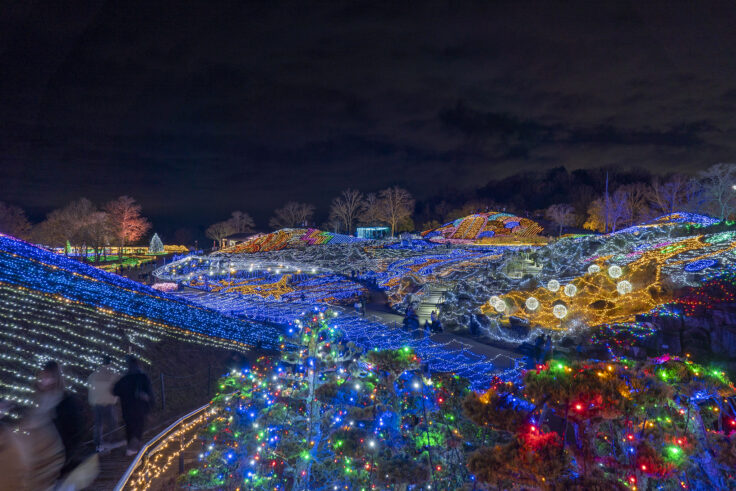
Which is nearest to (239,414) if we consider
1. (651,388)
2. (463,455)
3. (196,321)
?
(463,455)

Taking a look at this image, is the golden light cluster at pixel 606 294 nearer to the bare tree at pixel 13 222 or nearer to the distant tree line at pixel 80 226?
the distant tree line at pixel 80 226

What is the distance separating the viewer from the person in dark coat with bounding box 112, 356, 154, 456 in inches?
198

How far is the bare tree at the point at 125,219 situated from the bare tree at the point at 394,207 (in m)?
30.5

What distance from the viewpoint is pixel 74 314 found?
693 centimetres

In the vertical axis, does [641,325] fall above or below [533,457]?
below

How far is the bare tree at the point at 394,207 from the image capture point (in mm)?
51281

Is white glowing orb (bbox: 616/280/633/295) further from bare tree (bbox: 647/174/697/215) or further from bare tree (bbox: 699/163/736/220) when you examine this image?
bare tree (bbox: 647/174/697/215)

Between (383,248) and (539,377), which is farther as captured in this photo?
(383,248)

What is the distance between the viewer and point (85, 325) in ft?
22.3

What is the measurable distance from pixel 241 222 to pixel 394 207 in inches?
1046

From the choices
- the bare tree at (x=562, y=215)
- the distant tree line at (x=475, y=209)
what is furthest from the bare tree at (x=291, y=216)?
the bare tree at (x=562, y=215)

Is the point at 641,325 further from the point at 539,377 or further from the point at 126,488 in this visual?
the point at 126,488

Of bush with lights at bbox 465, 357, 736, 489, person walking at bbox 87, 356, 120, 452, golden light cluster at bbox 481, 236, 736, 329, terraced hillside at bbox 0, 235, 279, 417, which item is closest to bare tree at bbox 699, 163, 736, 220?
golden light cluster at bbox 481, 236, 736, 329

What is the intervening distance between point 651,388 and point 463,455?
1.98 metres
